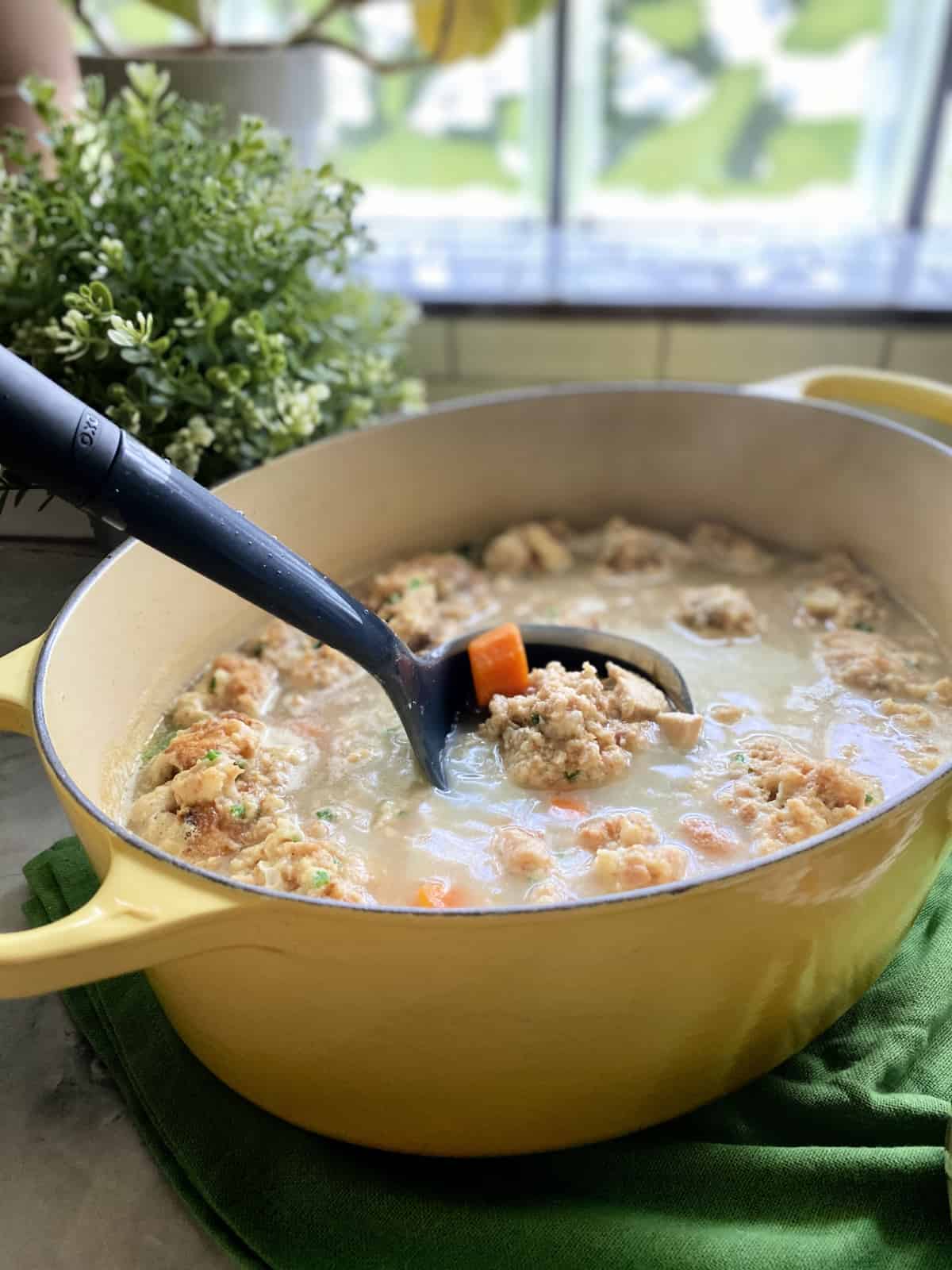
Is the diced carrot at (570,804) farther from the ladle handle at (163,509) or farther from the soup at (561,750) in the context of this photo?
the ladle handle at (163,509)

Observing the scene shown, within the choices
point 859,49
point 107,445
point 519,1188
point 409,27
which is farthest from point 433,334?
point 519,1188

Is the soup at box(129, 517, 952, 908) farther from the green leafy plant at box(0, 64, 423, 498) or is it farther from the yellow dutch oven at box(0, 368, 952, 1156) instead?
the green leafy plant at box(0, 64, 423, 498)

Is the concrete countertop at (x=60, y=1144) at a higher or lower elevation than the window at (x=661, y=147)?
lower

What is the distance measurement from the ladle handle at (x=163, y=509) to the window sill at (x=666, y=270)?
36.6 inches

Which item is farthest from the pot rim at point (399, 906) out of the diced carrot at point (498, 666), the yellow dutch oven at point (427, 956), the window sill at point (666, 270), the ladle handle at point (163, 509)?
the window sill at point (666, 270)

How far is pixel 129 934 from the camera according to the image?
57 centimetres

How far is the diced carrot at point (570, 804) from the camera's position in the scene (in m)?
0.85

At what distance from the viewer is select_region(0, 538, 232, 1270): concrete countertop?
27.9 inches

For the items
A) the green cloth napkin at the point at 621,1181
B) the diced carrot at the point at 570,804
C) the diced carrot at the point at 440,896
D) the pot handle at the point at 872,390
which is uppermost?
the pot handle at the point at 872,390

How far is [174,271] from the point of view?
102 centimetres

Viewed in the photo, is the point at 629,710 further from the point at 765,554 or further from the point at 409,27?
the point at 409,27

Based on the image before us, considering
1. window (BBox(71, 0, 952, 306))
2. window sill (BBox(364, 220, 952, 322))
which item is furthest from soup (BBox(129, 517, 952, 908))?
window (BBox(71, 0, 952, 306))

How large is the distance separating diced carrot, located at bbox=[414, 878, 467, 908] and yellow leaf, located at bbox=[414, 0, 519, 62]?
4.46 ft

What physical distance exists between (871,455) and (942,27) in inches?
40.1
